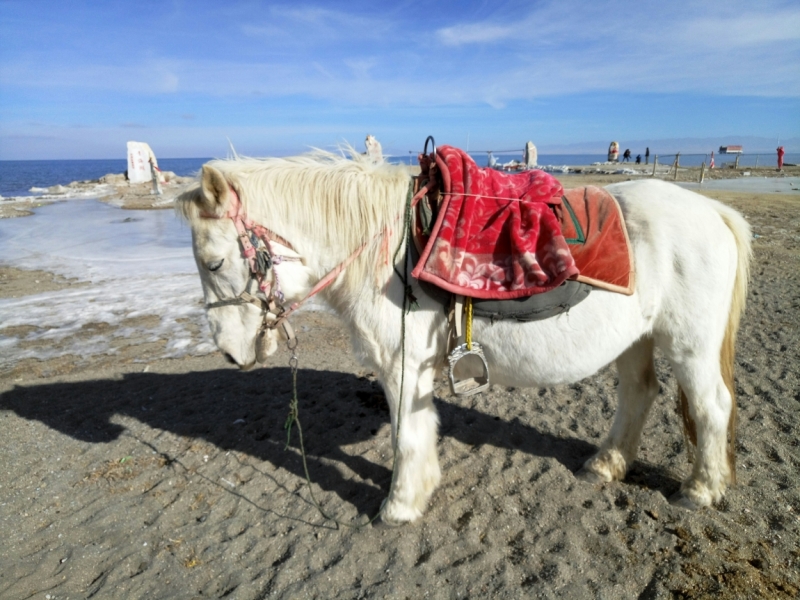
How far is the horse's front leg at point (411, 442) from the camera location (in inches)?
94.3

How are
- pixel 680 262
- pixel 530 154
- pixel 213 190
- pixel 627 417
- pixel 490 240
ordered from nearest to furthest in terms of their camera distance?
pixel 213 190, pixel 490 240, pixel 680 262, pixel 627 417, pixel 530 154

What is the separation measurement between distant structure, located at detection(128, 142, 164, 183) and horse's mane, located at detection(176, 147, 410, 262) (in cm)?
3197

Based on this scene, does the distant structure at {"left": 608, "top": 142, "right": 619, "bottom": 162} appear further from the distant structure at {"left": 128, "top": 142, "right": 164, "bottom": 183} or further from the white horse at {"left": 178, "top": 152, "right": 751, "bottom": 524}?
the white horse at {"left": 178, "top": 152, "right": 751, "bottom": 524}

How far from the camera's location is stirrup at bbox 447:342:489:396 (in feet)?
7.38

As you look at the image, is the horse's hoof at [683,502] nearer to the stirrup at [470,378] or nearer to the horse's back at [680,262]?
the horse's back at [680,262]

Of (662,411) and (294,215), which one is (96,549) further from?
(662,411)

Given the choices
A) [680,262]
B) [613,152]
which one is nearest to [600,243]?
[680,262]

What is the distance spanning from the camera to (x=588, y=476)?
2.95 meters

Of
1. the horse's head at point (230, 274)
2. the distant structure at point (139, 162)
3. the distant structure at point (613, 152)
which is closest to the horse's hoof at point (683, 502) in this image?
the horse's head at point (230, 274)

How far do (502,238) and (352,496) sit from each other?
6.28 ft

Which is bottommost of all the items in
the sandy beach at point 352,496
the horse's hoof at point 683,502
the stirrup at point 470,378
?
the sandy beach at point 352,496

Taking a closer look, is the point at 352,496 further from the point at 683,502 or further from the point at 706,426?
the point at 706,426

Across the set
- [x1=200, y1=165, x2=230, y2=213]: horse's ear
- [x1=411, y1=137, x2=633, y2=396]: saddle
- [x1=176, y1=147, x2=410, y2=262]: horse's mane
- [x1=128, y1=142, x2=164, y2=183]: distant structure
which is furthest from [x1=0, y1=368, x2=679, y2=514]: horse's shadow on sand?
[x1=128, y1=142, x2=164, y2=183]: distant structure

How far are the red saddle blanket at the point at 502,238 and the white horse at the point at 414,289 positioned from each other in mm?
208
